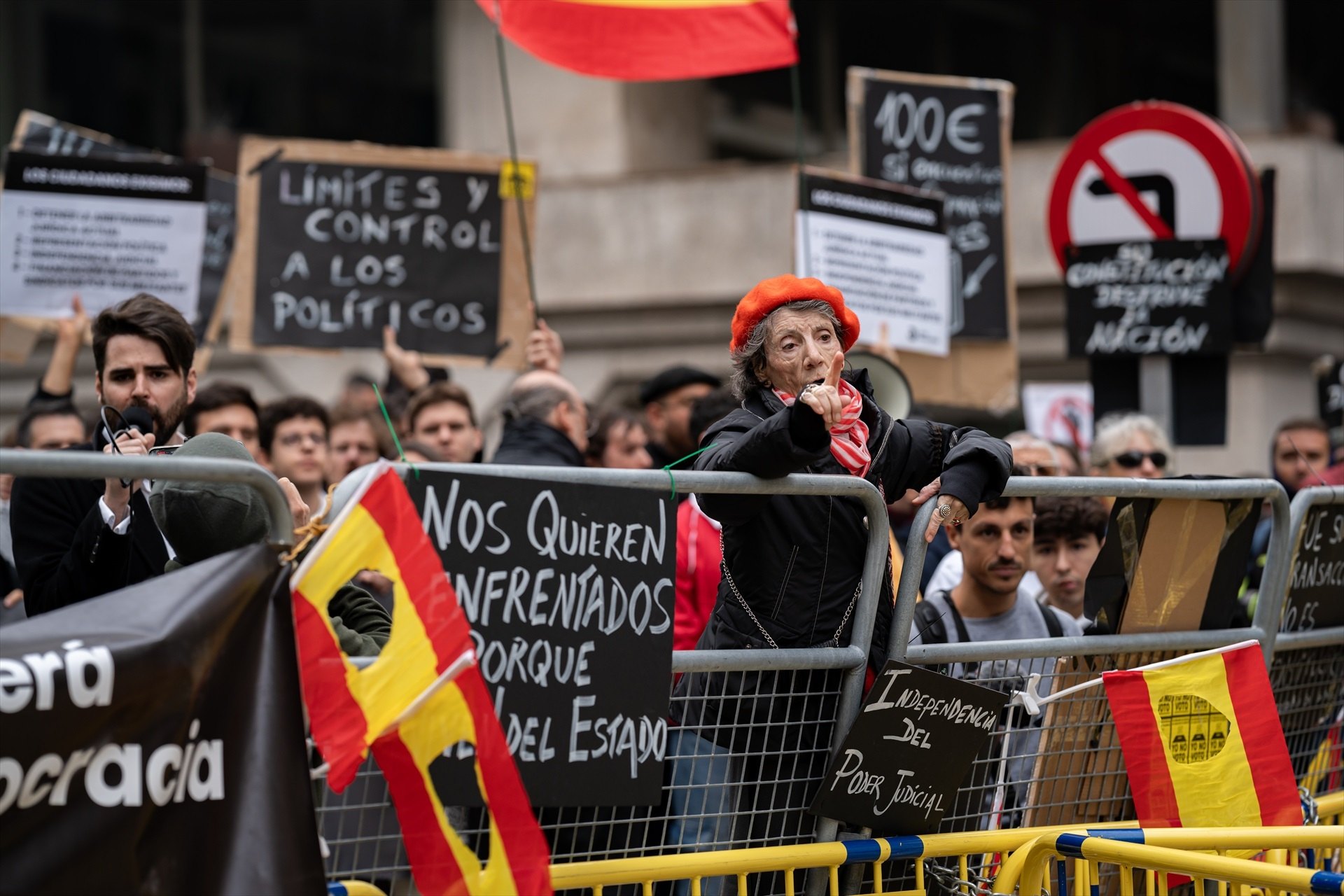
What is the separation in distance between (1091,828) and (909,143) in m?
5.22

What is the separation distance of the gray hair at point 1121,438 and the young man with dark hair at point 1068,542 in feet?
2.53

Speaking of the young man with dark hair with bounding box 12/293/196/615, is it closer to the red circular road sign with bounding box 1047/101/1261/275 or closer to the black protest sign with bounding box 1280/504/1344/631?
the black protest sign with bounding box 1280/504/1344/631

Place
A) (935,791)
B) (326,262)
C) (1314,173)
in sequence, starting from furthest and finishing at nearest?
(1314,173)
(326,262)
(935,791)

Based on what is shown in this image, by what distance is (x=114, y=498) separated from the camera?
3.83 m

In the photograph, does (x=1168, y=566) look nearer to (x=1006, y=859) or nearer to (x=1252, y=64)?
(x=1006, y=859)

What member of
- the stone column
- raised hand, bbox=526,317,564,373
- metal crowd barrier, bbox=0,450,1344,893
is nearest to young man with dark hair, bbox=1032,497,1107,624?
metal crowd barrier, bbox=0,450,1344,893

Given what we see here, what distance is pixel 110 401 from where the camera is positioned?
463 centimetres

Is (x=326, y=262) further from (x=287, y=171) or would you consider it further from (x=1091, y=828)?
(x=1091, y=828)

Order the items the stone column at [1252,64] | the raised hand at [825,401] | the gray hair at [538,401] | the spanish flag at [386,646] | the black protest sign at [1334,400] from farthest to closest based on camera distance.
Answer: the stone column at [1252,64], the black protest sign at [1334,400], the gray hair at [538,401], the raised hand at [825,401], the spanish flag at [386,646]

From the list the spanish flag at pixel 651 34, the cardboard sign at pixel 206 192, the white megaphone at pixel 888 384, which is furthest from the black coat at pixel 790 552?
the cardboard sign at pixel 206 192

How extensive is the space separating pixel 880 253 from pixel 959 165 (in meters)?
1.21

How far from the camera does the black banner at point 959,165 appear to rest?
28.7 feet

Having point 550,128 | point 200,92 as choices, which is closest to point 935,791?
point 550,128

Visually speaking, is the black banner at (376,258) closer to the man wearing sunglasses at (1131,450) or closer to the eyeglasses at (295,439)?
the eyeglasses at (295,439)
